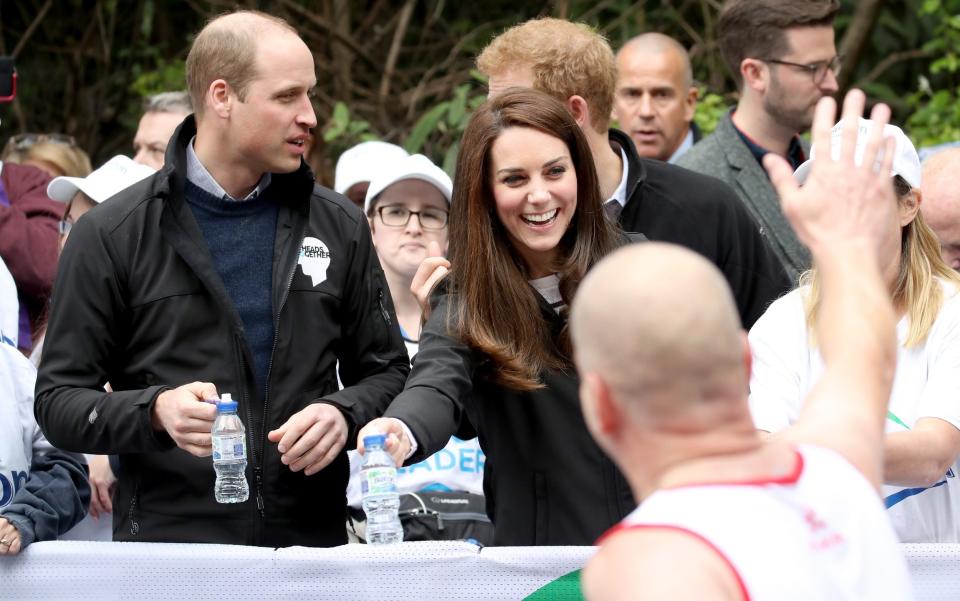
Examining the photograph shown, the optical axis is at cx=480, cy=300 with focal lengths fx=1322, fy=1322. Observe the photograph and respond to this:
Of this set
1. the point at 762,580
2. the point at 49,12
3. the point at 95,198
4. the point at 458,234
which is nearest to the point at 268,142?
the point at 458,234

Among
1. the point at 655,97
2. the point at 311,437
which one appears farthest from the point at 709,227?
the point at 655,97

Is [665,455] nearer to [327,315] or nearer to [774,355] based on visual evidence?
[774,355]

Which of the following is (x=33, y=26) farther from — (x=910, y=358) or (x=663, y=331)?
(x=663, y=331)

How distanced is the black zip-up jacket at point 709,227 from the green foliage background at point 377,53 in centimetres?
432

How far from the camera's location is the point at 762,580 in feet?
5.25

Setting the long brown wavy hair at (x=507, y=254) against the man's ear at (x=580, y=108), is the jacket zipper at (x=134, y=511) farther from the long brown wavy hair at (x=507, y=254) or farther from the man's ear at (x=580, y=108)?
the man's ear at (x=580, y=108)

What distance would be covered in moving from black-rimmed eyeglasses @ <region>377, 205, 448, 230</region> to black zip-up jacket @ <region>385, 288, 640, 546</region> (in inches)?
72.9

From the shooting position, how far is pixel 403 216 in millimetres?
5336

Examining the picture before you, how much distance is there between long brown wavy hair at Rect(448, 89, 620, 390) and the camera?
343cm

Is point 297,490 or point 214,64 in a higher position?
point 214,64

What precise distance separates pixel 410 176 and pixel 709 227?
59.0 inches

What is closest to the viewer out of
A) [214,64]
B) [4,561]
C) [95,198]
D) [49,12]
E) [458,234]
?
[4,561]

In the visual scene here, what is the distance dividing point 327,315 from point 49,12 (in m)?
7.64

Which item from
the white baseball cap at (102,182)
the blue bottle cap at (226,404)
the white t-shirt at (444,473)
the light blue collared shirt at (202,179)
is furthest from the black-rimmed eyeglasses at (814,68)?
the blue bottle cap at (226,404)
